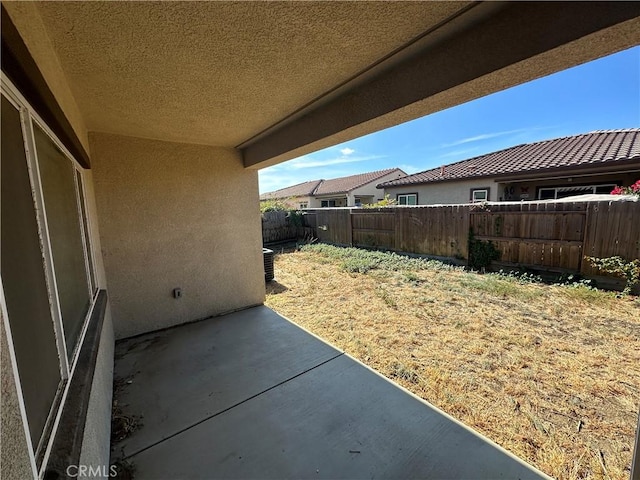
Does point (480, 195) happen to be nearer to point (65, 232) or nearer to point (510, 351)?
point (510, 351)

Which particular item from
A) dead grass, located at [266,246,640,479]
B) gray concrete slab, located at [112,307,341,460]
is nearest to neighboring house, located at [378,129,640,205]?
dead grass, located at [266,246,640,479]

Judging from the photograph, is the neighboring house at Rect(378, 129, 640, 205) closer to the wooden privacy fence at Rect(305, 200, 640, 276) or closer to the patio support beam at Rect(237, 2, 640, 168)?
the wooden privacy fence at Rect(305, 200, 640, 276)

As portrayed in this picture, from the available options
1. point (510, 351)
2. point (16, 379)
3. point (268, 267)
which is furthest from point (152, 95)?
point (510, 351)

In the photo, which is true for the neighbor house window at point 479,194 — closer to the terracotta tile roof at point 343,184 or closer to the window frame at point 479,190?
the window frame at point 479,190

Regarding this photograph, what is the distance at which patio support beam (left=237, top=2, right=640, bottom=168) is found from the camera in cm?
118

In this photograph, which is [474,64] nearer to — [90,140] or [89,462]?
[89,462]

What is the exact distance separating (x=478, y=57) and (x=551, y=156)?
10030 mm

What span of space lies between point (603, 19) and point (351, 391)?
275cm

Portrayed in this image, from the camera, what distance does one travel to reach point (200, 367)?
287 cm

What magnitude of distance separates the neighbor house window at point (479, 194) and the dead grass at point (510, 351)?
16.9ft

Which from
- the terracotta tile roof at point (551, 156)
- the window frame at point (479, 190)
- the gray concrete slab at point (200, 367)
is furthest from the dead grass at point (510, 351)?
the window frame at point (479, 190)

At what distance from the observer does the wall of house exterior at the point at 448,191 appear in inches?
382

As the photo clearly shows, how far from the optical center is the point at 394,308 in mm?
4422

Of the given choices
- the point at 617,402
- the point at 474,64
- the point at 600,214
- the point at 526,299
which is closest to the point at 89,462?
the point at 474,64
